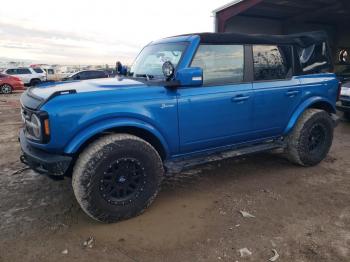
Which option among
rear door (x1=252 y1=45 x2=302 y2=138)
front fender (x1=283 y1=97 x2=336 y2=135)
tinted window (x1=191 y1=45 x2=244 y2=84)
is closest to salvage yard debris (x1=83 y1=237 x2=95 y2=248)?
tinted window (x1=191 y1=45 x2=244 y2=84)

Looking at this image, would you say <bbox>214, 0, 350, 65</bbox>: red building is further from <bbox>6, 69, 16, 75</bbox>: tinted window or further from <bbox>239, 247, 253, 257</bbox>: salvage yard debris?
<bbox>6, 69, 16, 75</bbox>: tinted window

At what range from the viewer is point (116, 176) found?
139 inches

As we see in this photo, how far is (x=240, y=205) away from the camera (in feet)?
13.1

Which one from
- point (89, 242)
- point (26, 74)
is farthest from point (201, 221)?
point (26, 74)

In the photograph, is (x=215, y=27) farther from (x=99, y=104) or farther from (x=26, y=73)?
(x=26, y=73)

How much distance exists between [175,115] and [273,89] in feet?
5.29

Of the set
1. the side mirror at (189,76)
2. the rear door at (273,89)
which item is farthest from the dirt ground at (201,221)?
the side mirror at (189,76)

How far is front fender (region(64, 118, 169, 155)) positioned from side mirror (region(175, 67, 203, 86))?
615mm

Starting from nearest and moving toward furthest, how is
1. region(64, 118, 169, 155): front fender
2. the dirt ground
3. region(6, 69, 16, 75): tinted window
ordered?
the dirt ground → region(64, 118, 169, 155): front fender → region(6, 69, 16, 75): tinted window

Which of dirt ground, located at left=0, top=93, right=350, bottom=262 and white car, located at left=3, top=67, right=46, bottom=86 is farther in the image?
white car, located at left=3, top=67, right=46, bottom=86

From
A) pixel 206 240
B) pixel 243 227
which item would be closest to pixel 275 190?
pixel 243 227

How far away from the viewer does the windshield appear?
4.16m

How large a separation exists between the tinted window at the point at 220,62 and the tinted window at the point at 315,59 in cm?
135

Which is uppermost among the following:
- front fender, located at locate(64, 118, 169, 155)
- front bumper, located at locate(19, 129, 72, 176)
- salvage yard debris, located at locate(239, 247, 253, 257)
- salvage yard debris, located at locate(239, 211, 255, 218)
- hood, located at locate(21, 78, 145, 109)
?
hood, located at locate(21, 78, 145, 109)
